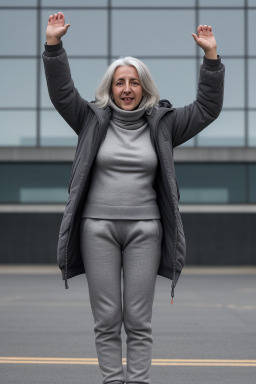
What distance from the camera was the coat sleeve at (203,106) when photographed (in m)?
4.74

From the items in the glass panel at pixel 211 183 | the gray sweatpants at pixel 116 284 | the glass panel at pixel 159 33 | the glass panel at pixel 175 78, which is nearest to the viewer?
the gray sweatpants at pixel 116 284

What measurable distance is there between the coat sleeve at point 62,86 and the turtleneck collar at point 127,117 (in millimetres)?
164

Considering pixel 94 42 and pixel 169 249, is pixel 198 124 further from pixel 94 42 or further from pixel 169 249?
pixel 94 42

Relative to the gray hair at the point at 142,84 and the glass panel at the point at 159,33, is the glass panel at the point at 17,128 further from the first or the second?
the gray hair at the point at 142,84

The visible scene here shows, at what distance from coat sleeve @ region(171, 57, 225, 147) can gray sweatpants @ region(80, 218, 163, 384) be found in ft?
1.79

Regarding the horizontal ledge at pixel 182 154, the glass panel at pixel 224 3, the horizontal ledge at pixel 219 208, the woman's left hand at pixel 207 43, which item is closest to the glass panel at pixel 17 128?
the horizontal ledge at pixel 182 154

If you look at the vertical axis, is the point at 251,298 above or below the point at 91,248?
below

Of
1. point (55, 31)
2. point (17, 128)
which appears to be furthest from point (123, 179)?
point (17, 128)

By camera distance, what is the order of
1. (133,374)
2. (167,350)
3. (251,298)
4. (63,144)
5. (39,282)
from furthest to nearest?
(63,144), (39,282), (251,298), (167,350), (133,374)

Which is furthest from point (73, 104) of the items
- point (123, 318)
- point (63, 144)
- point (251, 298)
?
point (63, 144)

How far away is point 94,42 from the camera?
2714 cm

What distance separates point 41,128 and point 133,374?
22544 mm

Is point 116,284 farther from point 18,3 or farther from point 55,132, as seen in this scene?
point 18,3

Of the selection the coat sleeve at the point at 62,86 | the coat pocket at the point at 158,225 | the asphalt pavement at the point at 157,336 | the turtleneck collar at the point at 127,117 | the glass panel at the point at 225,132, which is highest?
the glass panel at the point at 225,132
